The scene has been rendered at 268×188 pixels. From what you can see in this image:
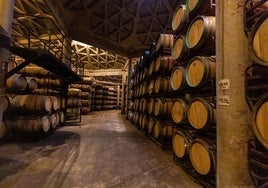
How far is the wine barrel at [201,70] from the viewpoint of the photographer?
287 centimetres

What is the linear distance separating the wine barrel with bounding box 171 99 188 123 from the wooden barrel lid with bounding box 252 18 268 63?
1987 millimetres

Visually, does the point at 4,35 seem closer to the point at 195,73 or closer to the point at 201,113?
the point at 195,73

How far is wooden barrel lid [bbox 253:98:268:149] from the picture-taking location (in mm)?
1709

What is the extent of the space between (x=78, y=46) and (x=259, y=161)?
16127 millimetres

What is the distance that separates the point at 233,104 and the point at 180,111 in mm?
1729

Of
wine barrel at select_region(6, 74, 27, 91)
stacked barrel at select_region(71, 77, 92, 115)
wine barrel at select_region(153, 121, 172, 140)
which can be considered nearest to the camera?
wine barrel at select_region(153, 121, 172, 140)

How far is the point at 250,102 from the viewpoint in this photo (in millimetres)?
1956

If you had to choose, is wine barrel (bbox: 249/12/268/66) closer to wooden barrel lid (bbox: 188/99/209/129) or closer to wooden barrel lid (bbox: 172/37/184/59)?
wooden barrel lid (bbox: 188/99/209/129)

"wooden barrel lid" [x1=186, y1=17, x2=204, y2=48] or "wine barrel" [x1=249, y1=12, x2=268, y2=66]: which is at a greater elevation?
"wooden barrel lid" [x1=186, y1=17, x2=204, y2=48]

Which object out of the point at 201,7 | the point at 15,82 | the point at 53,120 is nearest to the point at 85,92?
the point at 53,120

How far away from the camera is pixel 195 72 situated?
3.15 metres

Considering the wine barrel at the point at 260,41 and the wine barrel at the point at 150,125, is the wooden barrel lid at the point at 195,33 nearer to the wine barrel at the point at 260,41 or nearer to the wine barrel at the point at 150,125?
the wine barrel at the point at 260,41

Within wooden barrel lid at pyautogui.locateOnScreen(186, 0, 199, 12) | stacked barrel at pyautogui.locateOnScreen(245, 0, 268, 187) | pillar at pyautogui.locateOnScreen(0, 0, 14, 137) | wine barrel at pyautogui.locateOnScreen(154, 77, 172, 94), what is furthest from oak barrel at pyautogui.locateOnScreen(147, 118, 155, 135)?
pillar at pyautogui.locateOnScreen(0, 0, 14, 137)

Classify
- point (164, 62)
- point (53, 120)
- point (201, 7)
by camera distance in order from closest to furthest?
1. point (201, 7)
2. point (164, 62)
3. point (53, 120)
